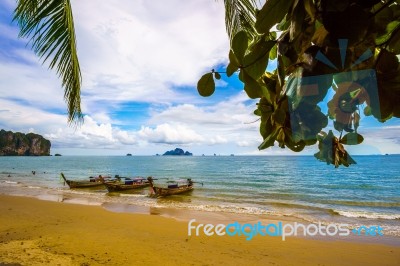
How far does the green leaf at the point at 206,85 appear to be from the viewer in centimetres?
68

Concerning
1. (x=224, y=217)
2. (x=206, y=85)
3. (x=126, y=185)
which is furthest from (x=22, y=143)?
(x=206, y=85)

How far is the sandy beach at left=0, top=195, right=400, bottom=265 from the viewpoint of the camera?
7039mm

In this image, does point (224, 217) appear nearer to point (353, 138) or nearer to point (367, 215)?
point (367, 215)

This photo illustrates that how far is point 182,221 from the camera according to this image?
460 inches

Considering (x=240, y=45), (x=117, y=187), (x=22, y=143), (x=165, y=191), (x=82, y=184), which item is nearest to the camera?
(x=240, y=45)

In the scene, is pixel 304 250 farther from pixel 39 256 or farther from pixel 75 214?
pixel 75 214

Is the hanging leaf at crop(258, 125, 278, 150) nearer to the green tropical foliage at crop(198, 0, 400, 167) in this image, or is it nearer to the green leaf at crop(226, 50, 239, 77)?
the green tropical foliage at crop(198, 0, 400, 167)

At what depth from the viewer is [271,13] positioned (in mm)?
531

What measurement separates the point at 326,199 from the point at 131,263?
16.1 m

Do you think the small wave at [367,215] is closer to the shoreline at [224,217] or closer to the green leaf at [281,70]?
the shoreline at [224,217]

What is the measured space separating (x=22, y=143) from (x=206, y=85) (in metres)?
169

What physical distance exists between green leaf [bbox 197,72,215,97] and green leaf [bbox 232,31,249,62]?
0.10m

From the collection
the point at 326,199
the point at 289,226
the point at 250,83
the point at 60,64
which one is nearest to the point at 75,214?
the point at 289,226

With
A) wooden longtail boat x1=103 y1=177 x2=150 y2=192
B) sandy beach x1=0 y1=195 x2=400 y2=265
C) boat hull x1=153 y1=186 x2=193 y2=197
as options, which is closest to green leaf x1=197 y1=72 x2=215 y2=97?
sandy beach x1=0 y1=195 x2=400 y2=265
